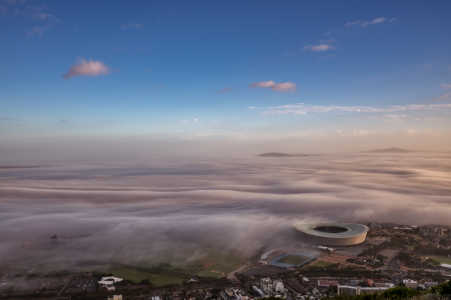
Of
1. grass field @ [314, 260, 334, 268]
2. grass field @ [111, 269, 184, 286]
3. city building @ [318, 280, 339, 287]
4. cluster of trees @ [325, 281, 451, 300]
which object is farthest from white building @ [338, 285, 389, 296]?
grass field @ [111, 269, 184, 286]

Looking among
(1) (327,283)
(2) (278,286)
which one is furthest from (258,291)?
(1) (327,283)

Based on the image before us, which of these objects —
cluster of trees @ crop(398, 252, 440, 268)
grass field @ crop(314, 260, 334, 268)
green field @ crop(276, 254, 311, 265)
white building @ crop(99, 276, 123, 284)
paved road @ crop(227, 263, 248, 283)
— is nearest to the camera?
white building @ crop(99, 276, 123, 284)

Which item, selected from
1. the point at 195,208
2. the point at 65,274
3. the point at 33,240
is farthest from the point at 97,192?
the point at 65,274

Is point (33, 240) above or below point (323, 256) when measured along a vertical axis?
above

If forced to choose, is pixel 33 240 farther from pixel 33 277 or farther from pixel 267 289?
pixel 267 289

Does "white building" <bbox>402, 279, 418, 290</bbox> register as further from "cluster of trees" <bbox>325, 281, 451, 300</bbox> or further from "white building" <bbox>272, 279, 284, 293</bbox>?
"white building" <bbox>272, 279, 284, 293</bbox>

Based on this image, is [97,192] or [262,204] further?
[97,192]
